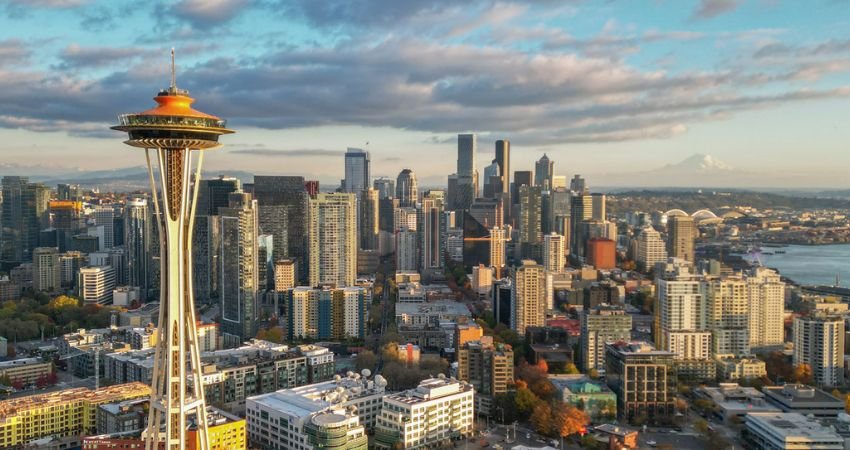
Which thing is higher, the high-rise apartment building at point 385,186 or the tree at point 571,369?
Answer: the high-rise apartment building at point 385,186

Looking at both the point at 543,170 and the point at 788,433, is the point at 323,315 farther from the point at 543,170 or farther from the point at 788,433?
the point at 543,170

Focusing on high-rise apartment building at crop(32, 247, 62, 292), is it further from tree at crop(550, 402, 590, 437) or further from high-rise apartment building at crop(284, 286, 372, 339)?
tree at crop(550, 402, 590, 437)

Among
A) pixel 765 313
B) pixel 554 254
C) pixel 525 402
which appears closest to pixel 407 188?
pixel 554 254

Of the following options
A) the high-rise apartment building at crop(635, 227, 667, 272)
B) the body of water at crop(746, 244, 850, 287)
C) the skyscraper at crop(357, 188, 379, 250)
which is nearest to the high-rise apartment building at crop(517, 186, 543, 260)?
the high-rise apartment building at crop(635, 227, 667, 272)

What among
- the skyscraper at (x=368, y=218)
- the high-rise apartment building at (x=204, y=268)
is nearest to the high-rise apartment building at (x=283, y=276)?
the high-rise apartment building at (x=204, y=268)

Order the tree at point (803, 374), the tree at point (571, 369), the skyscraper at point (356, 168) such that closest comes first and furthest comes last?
the tree at point (803, 374)
the tree at point (571, 369)
the skyscraper at point (356, 168)

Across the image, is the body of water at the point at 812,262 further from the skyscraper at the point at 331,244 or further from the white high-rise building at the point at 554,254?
the skyscraper at the point at 331,244
